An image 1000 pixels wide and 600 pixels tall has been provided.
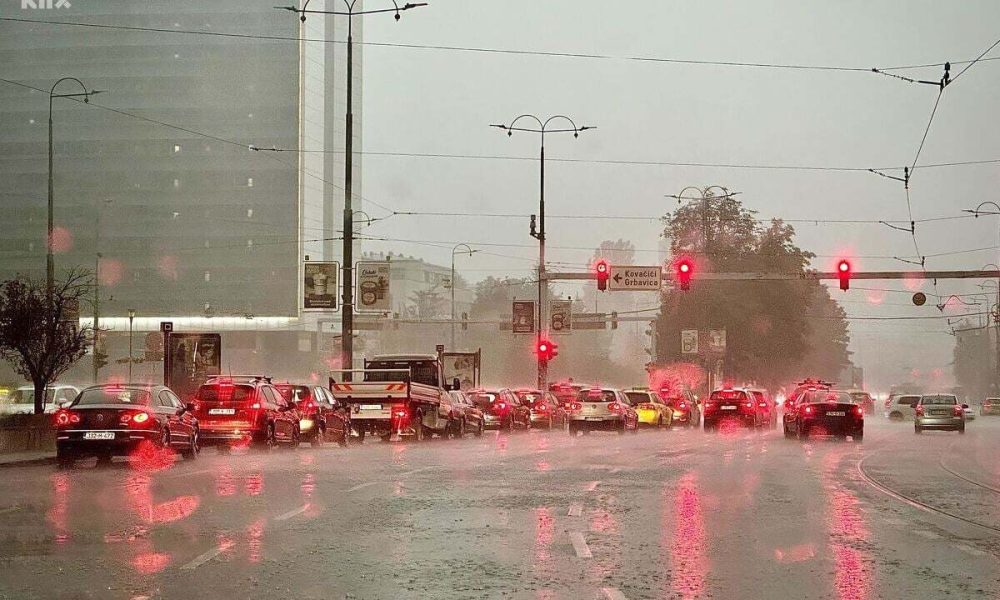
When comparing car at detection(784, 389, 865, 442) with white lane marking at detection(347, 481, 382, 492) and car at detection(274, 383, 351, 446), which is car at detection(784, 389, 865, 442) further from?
white lane marking at detection(347, 481, 382, 492)

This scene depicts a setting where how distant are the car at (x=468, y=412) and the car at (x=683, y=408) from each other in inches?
676

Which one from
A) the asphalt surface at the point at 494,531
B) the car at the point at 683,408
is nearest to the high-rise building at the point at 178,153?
the car at the point at 683,408

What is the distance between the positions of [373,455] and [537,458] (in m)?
3.67

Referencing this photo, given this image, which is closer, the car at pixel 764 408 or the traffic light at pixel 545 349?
the traffic light at pixel 545 349

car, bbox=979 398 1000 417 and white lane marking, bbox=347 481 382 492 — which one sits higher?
white lane marking, bbox=347 481 382 492

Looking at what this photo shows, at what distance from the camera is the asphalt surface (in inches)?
399

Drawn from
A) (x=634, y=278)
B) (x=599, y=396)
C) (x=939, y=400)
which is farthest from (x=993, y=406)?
(x=599, y=396)

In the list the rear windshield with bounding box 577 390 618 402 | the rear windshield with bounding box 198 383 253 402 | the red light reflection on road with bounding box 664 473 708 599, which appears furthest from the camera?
the rear windshield with bounding box 577 390 618 402

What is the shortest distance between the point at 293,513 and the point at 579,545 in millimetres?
4266

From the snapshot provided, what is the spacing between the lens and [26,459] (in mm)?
26672

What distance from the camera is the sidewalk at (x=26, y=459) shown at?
84.5 ft

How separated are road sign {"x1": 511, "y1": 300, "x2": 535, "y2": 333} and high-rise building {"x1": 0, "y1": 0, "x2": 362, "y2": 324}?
62.1m

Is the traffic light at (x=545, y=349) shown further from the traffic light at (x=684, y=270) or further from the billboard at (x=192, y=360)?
the billboard at (x=192, y=360)

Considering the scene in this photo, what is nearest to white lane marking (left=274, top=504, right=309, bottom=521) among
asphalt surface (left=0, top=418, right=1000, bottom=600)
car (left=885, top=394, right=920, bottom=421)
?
asphalt surface (left=0, top=418, right=1000, bottom=600)
